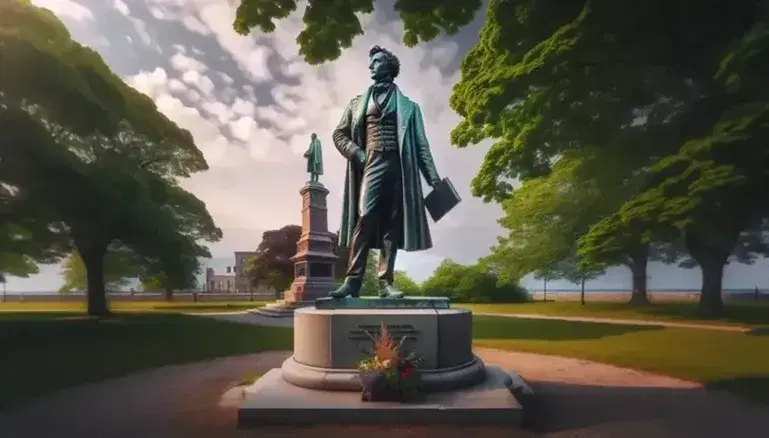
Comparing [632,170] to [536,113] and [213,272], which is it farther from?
[213,272]

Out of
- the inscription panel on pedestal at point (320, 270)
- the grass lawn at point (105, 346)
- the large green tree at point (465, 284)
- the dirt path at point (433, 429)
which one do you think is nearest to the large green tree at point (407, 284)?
the large green tree at point (465, 284)

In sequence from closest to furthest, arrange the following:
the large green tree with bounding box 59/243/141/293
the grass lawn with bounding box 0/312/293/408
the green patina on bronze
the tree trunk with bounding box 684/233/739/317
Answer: the green patina on bronze, the grass lawn with bounding box 0/312/293/408, the tree trunk with bounding box 684/233/739/317, the large green tree with bounding box 59/243/141/293

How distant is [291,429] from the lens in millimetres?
4969

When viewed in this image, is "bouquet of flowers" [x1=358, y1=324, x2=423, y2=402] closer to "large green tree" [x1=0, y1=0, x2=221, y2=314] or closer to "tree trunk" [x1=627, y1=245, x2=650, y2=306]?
"large green tree" [x1=0, y1=0, x2=221, y2=314]

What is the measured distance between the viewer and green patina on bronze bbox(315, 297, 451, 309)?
626 cm

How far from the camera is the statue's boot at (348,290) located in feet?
21.3

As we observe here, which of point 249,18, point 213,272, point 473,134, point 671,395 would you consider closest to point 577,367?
point 671,395

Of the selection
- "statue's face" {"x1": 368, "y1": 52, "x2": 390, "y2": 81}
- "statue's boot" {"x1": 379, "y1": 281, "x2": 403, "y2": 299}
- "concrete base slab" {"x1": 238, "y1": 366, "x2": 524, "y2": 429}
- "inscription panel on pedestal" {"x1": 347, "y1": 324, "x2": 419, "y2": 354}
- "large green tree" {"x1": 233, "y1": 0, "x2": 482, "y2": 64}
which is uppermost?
"large green tree" {"x1": 233, "y1": 0, "x2": 482, "y2": 64}

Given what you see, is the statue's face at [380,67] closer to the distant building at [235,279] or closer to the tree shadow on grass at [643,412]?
the tree shadow on grass at [643,412]

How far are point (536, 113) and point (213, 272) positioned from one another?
30920 millimetres

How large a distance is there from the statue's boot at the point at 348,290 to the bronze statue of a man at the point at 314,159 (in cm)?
1894

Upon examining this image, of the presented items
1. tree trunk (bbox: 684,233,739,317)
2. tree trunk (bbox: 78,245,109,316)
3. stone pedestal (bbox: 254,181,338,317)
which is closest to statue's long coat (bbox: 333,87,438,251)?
tree trunk (bbox: 684,233,739,317)

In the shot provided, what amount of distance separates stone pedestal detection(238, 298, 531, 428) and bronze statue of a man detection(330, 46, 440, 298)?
23.6 inches

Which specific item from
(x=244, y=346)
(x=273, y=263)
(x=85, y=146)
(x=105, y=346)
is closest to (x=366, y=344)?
(x=244, y=346)
